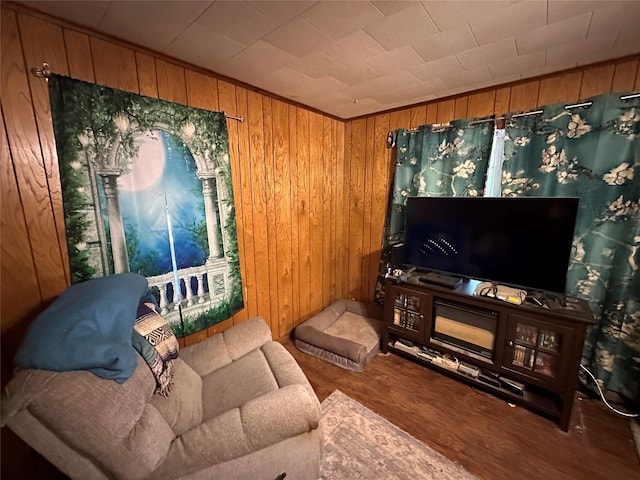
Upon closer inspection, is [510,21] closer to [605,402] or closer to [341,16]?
[341,16]

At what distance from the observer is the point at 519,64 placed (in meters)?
1.70

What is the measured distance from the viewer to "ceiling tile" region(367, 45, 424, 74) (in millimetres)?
1561

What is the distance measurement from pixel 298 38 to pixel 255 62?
0.39m

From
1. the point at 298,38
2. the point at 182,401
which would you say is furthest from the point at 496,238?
the point at 182,401

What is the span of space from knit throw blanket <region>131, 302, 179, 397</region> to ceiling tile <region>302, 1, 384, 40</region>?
1.65m

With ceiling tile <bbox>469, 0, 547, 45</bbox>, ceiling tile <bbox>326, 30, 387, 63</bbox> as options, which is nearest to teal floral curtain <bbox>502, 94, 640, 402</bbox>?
ceiling tile <bbox>469, 0, 547, 45</bbox>

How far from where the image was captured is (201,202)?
1.83m

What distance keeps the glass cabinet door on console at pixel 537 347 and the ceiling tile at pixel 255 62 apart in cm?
224

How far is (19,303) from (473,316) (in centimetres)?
268

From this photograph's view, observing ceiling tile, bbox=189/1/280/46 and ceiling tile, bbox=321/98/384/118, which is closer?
ceiling tile, bbox=189/1/280/46

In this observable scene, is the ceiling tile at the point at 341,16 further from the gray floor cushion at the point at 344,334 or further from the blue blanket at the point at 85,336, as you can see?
the gray floor cushion at the point at 344,334

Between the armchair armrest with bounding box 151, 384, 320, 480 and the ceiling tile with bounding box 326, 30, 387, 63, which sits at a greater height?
the ceiling tile with bounding box 326, 30, 387, 63

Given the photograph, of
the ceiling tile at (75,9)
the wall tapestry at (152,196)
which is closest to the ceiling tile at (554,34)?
the wall tapestry at (152,196)

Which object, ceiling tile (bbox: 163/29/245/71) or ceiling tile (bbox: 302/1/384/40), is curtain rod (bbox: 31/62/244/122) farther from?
ceiling tile (bbox: 302/1/384/40)
